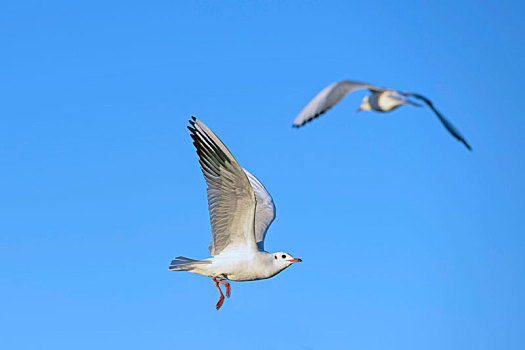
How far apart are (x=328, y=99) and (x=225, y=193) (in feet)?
12.1

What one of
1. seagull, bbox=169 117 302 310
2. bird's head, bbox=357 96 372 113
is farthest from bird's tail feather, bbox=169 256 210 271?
bird's head, bbox=357 96 372 113

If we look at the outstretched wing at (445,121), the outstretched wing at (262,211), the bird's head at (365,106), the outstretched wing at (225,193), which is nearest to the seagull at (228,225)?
Result: the outstretched wing at (225,193)

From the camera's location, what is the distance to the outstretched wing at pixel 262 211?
15.0m

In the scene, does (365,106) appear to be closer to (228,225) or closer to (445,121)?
(445,121)

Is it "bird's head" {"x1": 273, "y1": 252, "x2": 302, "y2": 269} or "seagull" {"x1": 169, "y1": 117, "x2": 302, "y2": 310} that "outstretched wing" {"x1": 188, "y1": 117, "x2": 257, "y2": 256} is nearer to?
"seagull" {"x1": 169, "y1": 117, "x2": 302, "y2": 310}

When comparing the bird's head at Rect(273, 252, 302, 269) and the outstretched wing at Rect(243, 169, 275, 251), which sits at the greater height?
the outstretched wing at Rect(243, 169, 275, 251)

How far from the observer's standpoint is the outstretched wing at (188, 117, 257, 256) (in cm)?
1222

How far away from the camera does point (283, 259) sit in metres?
13.4

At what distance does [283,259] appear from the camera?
13430 millimetres

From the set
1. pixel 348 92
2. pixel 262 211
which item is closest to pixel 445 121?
pixel 348 92

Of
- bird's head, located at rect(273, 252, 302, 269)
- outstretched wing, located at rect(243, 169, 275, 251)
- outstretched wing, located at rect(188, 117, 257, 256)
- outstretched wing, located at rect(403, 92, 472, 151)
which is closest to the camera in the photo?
outstretched wing, located at rect(403, 92, 472, 151)

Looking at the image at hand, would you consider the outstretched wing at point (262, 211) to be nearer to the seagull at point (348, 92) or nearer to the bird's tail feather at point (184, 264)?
the bird's tail feather at point (184, 264)

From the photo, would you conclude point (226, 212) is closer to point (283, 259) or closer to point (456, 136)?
point (283, 259)

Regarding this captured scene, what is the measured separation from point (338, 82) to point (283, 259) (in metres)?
4.66
